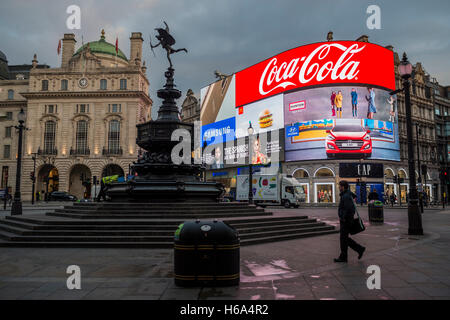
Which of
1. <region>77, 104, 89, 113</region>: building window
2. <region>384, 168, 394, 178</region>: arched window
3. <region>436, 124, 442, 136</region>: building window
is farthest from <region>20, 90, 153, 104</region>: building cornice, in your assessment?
<region>436, 124, 442, 136</region>: building window

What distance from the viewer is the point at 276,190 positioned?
3228cm

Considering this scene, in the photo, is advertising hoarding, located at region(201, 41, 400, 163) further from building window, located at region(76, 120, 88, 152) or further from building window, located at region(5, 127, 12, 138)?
building window, located at region(5, 127, 12, 138)

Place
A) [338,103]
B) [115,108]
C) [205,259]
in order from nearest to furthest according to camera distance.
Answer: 1. [205,259]
2. [338,103]
3. [115,108]

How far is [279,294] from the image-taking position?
473 centimetres

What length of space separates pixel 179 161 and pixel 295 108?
3443 centimetres

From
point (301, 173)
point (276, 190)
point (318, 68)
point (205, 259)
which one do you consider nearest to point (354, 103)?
point (318, 68)

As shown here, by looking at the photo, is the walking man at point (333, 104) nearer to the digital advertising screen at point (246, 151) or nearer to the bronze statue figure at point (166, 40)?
the digital advertising screen at point (246, 151)

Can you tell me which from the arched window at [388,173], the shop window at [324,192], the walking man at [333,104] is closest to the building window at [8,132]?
the shop window at [324,192]

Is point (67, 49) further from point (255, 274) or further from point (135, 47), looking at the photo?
point (255, 274)

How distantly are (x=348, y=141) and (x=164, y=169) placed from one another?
33.9 meters

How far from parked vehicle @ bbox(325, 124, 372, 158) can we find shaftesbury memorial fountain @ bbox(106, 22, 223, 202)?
31.0m

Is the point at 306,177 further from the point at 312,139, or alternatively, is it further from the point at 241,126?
the point at 241,126

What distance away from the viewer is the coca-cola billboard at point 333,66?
138 ft

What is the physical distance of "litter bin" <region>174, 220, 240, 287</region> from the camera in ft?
16.5
